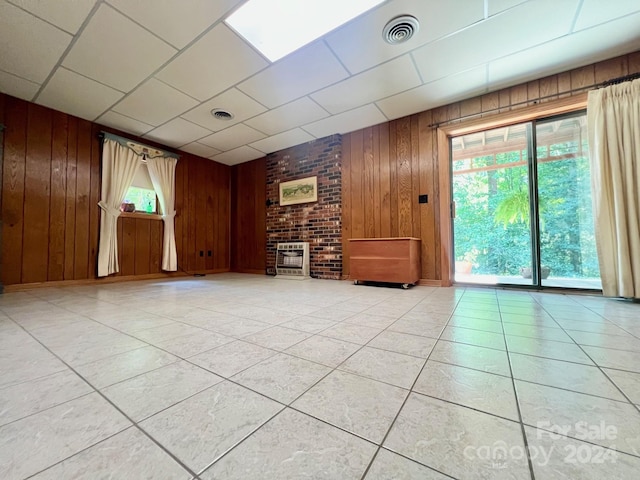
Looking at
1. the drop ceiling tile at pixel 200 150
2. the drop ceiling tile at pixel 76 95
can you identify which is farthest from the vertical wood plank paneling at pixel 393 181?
the drop ceiling tile at pixel 76 95

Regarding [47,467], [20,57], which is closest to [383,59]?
[47,467]

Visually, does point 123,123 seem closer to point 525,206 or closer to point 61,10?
point 61,10

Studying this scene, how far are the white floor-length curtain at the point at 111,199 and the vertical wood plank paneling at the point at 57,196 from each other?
418 mm

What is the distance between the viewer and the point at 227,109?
350cm

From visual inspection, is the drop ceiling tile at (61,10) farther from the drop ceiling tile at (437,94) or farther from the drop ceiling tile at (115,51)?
the drop ceiling tile at (437,94)

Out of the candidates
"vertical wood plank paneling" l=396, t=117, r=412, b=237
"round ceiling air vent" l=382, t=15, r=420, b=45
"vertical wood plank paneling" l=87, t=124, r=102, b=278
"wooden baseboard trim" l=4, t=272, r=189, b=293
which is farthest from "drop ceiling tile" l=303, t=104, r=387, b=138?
"wooden baseboard trim" l=4, t=272, r=189, b=293

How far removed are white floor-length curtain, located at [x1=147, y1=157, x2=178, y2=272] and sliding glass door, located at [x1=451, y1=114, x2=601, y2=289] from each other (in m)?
4.92

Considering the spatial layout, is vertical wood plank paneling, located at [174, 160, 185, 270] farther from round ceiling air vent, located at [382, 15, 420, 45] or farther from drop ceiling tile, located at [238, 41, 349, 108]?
round ceiling air vent, located at [382, 15, 420, 45]

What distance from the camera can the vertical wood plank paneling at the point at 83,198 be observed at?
3701 millimetres

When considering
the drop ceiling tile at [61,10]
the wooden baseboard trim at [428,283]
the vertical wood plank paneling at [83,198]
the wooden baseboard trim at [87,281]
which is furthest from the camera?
the vertical wood plank paneling at [83,198]

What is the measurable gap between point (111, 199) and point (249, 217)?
2414 millimetres

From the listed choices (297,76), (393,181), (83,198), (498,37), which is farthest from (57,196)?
(498,37)

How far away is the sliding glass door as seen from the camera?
289 centimetres

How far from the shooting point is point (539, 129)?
3084 millimetres
